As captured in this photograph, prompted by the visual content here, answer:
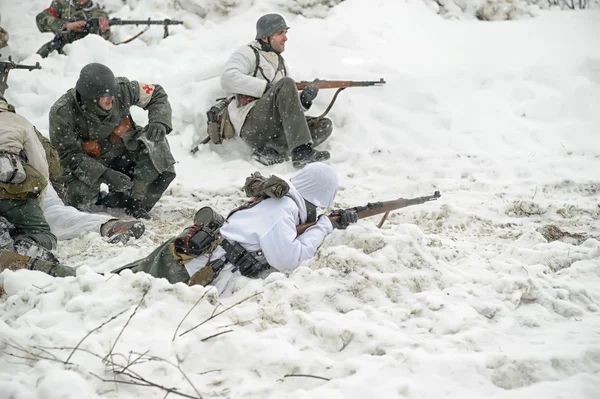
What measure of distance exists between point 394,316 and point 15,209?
2.62 meters

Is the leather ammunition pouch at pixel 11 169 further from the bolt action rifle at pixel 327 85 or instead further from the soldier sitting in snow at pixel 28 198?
the bolt action rifle at pixel 327 85

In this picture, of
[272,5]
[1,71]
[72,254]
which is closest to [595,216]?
[72,254]

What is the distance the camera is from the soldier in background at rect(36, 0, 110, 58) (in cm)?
875

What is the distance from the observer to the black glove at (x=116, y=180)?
5258mm

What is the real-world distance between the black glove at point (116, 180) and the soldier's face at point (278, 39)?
2.15m

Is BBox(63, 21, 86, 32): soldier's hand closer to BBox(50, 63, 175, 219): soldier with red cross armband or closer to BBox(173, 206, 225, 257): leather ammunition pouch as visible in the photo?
BBox(50, 63, 175, 219): soldier with red cross armband

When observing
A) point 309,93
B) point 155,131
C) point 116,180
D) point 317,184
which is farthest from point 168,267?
point 309,93

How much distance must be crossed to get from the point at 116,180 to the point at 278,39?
2273 mm

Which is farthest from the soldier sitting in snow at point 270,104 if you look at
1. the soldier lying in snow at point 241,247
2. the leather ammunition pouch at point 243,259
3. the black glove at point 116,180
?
the leather ammunition pouch at point 243,259

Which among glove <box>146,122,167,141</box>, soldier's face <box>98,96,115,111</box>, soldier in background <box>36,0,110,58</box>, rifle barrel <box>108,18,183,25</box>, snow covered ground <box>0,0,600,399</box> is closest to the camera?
snow covered ground <box>0,0,600,399</box>

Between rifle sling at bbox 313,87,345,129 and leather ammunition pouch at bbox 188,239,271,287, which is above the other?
leather ammunition pouch at bbox 188,239,271,287

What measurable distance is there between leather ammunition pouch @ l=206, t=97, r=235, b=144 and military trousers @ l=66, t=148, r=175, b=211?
106 centimetres

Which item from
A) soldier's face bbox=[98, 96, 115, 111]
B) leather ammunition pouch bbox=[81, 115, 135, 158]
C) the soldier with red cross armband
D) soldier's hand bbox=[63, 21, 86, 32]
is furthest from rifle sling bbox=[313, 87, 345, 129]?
soldier's hand bbox=[63, 21, 86, 32]

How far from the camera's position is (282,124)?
20.8ft
